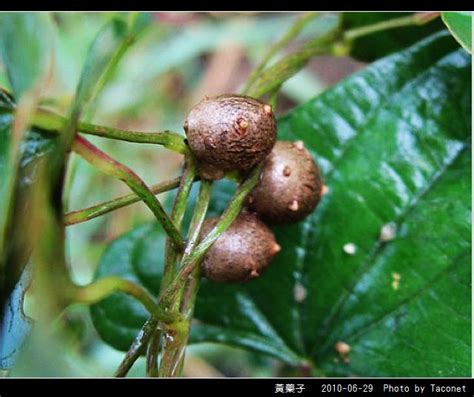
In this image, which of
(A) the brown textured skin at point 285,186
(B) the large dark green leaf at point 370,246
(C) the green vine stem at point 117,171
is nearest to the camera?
(C) the green vine stem at point 117,171

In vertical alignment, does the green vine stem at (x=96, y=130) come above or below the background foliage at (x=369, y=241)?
above

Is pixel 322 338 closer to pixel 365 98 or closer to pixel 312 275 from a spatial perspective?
pixel 312 275

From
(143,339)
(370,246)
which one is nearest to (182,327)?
(143,339)

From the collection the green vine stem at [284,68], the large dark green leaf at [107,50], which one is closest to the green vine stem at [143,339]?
the large dark green leaf at [107,50]

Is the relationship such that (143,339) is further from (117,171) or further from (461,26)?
(461,26)

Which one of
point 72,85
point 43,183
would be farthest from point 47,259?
point 72,85

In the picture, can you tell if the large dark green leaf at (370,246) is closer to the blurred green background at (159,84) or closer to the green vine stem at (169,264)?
the green vine stem at (169,264)

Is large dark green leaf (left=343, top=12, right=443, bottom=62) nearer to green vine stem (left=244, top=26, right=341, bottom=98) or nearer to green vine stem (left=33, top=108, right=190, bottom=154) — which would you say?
green vine stem (left=244, top=26, right=341, bottom=98)
